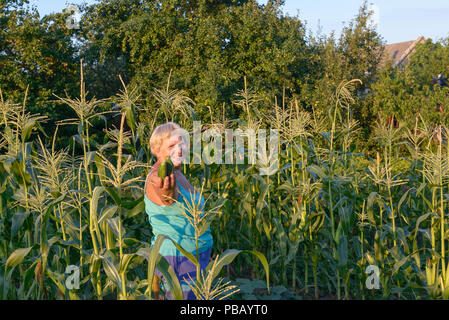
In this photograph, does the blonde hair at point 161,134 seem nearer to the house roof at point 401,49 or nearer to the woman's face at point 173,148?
the woman's face at point 173,148

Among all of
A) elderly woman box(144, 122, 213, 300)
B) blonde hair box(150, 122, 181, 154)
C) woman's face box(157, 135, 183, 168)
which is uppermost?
blonde hair box(150, 122, 181, 154)

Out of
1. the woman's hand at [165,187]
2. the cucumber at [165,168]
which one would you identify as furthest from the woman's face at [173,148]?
the cucumber at [165,168]

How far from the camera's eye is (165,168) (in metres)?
2.37

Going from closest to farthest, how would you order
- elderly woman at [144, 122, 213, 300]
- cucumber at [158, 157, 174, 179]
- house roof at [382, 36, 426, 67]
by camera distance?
cucumber at [158, 157, 174, 179] < elderly woman at [144, 122, 213, 300] < house roof at [382, 36, 426, 67]

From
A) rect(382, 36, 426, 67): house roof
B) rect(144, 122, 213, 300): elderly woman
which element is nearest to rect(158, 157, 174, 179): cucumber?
rect(144, 122, 213, 300): elderly woman

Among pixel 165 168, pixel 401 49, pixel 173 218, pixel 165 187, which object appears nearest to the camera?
pixel 165 168

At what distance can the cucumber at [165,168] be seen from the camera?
234cm

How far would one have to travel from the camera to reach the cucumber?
2.34 m

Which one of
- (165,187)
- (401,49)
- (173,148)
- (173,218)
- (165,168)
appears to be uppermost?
(401,49)

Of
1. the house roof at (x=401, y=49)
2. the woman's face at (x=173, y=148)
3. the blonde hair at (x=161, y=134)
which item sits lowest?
the woman's face at (x=173, y=148)

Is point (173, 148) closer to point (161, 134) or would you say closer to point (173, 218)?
point (161, 134)

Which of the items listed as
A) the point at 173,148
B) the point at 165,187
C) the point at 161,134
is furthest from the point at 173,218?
the point at 161,134

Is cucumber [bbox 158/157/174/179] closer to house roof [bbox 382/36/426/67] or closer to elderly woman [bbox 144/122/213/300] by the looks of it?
elderly woman [bbox 144/122/213/300]

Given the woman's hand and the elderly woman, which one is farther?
the elderly woman
